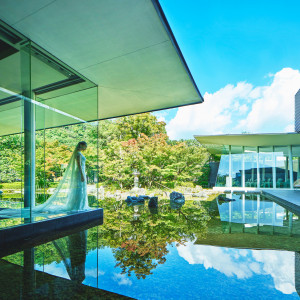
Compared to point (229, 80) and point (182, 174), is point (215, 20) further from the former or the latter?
point (182, 174)

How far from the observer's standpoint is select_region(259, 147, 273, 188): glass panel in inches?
652

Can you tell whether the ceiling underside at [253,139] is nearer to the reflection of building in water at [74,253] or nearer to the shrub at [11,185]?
the reflection of building in water at [74,253]

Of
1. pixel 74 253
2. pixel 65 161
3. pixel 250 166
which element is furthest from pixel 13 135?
pixel 250 166

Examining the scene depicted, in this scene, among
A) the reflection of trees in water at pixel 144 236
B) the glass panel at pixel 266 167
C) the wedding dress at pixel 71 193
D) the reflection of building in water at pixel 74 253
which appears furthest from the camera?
the glass panel at pixel 266 167

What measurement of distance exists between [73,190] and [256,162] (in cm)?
1544

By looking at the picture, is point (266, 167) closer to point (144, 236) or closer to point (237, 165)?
point (237, 165)

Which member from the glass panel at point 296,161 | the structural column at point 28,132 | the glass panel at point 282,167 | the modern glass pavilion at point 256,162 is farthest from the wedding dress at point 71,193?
the glass panel at point 296,161

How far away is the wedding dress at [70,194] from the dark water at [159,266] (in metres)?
0.84

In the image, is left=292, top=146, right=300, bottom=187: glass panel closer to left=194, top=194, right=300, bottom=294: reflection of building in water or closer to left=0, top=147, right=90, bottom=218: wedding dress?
left=194, top=194, right=300, bottom=294: reflection of building in water

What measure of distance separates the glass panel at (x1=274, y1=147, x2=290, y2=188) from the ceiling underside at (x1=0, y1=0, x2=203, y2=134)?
13065 millimetres

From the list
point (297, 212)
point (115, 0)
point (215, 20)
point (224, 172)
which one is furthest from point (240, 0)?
point (115, 0)

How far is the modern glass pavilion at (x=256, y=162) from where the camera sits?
15875mm

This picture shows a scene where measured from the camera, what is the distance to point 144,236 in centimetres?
397

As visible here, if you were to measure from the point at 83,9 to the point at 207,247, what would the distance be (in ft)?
12.7
